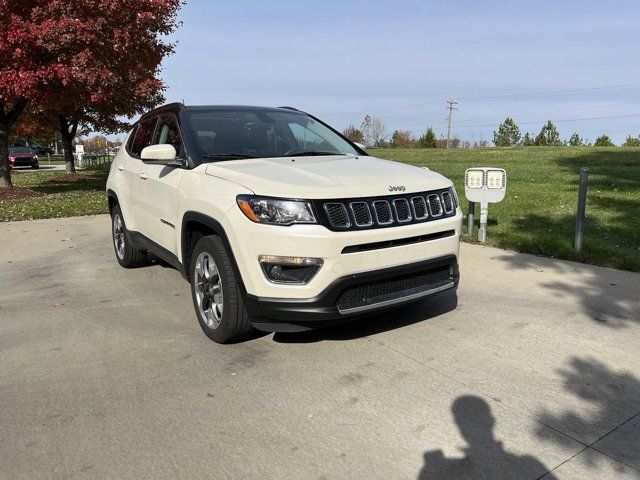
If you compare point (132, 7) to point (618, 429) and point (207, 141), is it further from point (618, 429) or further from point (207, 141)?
point (618, 429)

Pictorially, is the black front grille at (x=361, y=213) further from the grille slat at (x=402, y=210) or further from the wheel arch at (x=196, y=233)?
the wheel arch at (x=196, y=233)

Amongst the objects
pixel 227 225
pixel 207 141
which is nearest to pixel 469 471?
pixel 227 225

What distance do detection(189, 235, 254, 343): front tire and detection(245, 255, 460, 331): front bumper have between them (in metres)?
0.18

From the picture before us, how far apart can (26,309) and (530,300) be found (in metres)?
4.59

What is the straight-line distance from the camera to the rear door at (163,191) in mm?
4434

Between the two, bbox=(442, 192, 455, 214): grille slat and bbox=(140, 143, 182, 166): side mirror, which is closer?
bbox=(442, 192, 455, 214): grille slat

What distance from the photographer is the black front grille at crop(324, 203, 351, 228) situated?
334cm

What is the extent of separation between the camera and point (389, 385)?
327 centimetres

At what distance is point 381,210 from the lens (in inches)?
139

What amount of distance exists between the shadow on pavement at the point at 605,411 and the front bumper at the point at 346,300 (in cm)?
109

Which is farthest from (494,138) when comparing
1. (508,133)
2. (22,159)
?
(22,159)

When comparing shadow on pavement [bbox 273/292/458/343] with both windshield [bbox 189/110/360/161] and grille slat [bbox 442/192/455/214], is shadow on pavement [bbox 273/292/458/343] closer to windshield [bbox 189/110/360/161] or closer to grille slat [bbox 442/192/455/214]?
grille slat [bbox 442/192/455/214]

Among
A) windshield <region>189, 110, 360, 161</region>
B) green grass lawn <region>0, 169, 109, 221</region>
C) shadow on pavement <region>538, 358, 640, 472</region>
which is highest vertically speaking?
windshield <region>189, 110, 360, 161</region>

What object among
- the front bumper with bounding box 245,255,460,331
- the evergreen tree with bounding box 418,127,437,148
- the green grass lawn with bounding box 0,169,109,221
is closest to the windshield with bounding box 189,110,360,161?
the front bumper with bounding box 245,255,460,331
